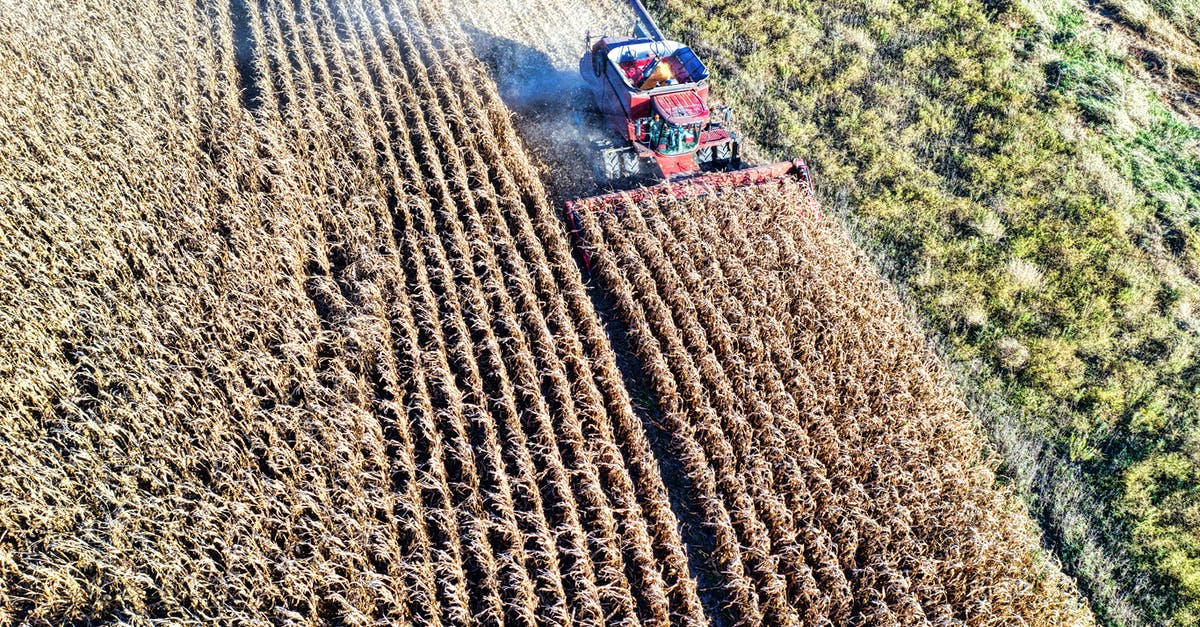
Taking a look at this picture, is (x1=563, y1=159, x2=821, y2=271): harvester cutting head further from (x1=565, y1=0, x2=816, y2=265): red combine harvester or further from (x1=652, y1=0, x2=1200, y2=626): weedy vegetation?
(x1=652, y1=0, x2=1200, y2=626): weedy vegetation

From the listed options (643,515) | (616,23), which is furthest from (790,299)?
(616,23)

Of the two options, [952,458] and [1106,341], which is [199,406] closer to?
[952,458]

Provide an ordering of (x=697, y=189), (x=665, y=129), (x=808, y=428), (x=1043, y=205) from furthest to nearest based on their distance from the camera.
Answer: (x=1043, y=205) < (x=665, y=129) < (x=697, y=189) < (x=808, y=428)

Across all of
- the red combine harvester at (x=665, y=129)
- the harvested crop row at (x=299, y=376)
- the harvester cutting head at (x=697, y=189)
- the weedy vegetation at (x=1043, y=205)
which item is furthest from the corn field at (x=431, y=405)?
the weedy vegetation at (x=1043, y=205)

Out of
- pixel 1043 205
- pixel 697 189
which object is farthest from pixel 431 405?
pixel 1043 205

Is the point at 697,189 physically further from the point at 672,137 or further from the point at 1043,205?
the point at 1043,205

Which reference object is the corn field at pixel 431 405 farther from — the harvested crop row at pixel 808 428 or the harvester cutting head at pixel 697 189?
the harvester cutting head at pixel 697 189
